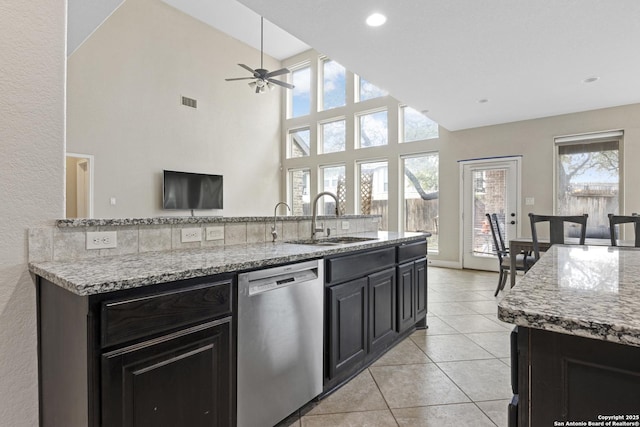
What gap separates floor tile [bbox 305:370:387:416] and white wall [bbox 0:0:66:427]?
52.3 inches

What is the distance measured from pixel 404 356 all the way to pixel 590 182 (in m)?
4.60

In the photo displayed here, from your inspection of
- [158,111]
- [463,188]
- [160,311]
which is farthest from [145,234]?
[463,188]

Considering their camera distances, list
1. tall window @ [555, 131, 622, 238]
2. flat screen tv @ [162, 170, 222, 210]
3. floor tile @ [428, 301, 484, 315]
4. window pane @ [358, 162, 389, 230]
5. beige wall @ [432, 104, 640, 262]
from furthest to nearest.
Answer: window pane @ [358, 162, 389, 230]
flat screen tv @ [162, 170, 222, 210]
tall window @ [555, 131, 622, 238]
beige wall @ [432, 104, 640, 262]
floor tile @ [428, 301, 484, 315]

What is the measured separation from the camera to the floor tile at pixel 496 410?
5.48 feet

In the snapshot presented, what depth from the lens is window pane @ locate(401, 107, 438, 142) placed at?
6.37m

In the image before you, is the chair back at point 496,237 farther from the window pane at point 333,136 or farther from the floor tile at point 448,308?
the window pane at point 333,136

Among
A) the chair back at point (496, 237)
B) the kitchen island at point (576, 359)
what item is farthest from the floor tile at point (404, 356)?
the chair back at point (496, 237)

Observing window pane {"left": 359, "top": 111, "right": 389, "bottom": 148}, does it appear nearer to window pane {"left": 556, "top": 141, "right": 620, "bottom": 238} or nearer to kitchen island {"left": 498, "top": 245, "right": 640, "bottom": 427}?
window pane {"left": 556, "top": 141, "right": 620, "bottom": 238}

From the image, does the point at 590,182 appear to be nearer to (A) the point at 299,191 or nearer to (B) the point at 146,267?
(A) the point at 299,191

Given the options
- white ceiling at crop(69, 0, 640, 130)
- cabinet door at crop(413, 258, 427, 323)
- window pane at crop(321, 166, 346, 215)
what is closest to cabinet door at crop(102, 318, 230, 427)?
cabinet door at crop(413, 258, 427, 323)

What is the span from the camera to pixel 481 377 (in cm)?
212

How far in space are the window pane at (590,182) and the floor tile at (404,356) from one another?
4.14 metres

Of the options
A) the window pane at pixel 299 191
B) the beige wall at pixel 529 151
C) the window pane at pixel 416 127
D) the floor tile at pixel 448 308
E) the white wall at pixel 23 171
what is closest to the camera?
the white wall at pixel 23 171

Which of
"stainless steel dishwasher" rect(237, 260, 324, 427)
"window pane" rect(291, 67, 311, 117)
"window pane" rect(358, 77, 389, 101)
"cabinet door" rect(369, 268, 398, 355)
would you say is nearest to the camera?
"stainless steel dishwasher" rect(237, 260, 324, 427)
